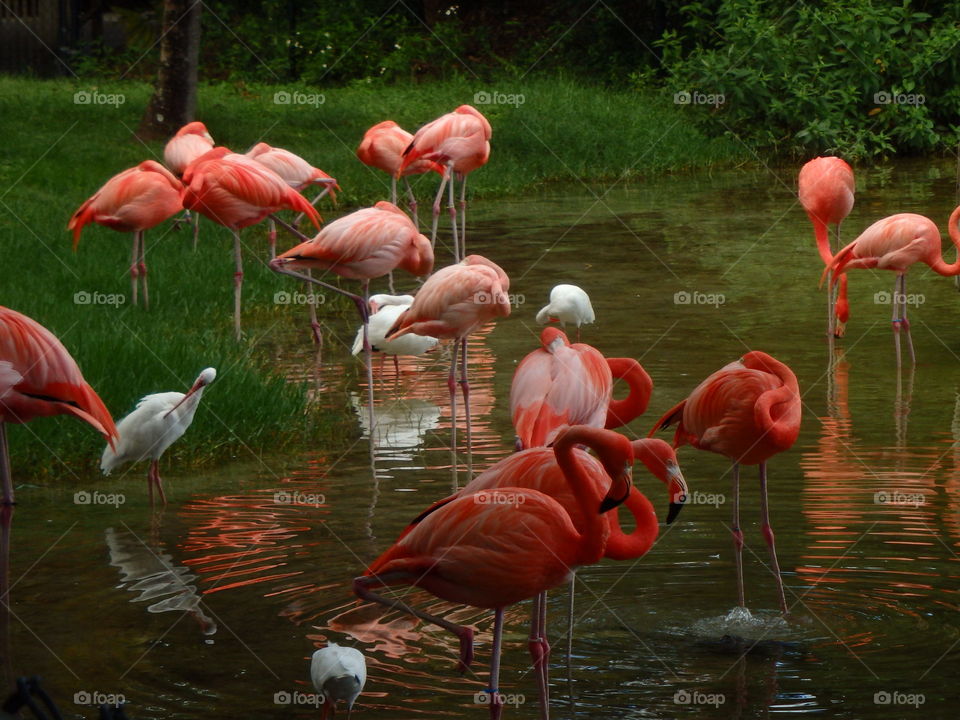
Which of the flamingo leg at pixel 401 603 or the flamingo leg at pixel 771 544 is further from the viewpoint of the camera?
the flamingo leg at pixel 771 544

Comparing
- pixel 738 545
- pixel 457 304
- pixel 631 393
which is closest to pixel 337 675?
pixel 738 545

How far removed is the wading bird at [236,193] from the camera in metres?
7.62

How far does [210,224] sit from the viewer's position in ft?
38.1

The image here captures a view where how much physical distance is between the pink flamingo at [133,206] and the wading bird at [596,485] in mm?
4781

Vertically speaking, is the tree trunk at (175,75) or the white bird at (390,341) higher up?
the tree trunk at (175,75)

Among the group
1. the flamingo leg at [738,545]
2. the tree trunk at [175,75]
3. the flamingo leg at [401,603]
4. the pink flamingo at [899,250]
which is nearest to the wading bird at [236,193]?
the pink flamingo at [899,250]

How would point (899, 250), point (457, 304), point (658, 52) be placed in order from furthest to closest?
point (658, 52)
point (899, 250)
point (457, 304)

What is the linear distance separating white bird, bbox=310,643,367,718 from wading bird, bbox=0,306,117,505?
1.47m

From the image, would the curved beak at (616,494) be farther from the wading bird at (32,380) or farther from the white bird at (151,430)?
the white bird at (151,430)

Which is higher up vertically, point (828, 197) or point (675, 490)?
point (828, 197)

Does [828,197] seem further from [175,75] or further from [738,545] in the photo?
[175,75]

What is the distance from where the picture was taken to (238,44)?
25156 mm

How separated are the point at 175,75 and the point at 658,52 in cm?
1025

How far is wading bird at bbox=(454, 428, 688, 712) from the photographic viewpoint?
3.57 meters
